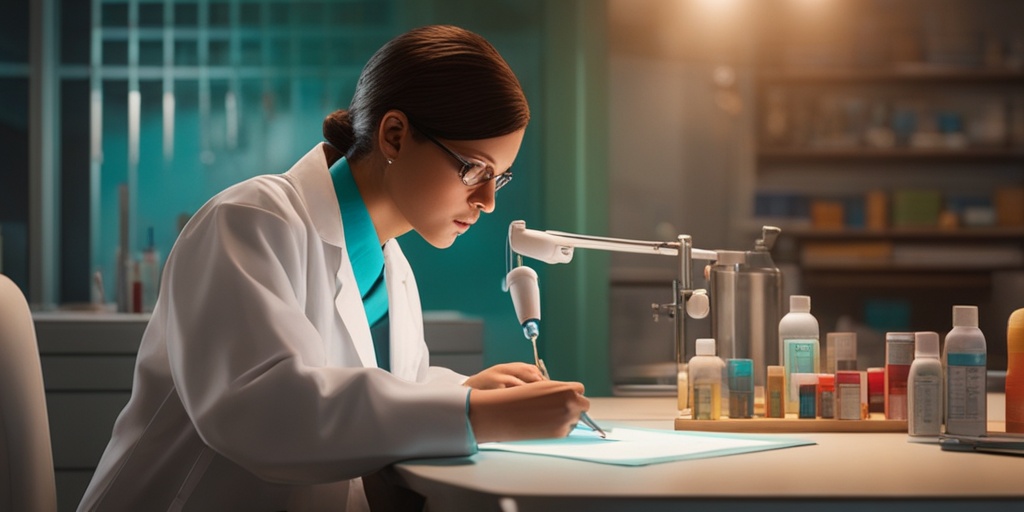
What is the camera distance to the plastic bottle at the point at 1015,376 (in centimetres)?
132

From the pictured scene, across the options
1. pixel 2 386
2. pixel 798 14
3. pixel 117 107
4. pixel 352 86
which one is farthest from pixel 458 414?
pixel 798 14

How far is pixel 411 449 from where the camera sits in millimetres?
1046

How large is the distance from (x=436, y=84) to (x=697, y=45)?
3.09 metres

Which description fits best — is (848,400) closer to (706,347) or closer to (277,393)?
(706,347)

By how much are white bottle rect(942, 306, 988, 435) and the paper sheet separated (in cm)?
20

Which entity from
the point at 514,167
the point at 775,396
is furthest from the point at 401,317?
the point at 514,167

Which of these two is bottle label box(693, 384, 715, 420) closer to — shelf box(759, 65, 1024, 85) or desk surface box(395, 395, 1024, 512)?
desk surface box(395, 395, 1024, 512)

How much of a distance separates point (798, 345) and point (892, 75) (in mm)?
3541

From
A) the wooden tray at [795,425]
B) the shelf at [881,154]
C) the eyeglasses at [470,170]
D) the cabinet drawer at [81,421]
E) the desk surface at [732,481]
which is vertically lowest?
the cabinet drawer at [81,421]

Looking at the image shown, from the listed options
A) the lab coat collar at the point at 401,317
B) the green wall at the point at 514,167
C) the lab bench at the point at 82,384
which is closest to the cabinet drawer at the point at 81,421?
the lab bench at the point at 82,384

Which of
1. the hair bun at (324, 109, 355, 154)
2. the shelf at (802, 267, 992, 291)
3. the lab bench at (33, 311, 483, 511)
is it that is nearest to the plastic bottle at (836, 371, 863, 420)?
the hair bun at (324, 109, 355, 154)

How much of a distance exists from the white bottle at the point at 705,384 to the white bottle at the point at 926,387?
0.92 ft

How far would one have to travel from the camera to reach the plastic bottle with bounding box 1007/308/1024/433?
4.32ft

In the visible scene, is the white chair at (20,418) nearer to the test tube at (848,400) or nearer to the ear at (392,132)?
the ear at (392,132)
